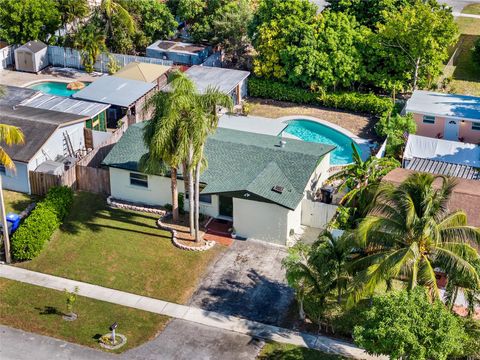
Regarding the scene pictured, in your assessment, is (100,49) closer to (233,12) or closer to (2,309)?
(233,12)

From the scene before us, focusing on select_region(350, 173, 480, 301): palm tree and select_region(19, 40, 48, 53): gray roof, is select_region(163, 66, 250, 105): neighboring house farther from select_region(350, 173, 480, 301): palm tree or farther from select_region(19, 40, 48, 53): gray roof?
select_region(350, 173, 480, 301): palm tree

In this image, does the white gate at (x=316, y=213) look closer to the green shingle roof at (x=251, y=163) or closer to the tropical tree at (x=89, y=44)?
the green shingle roof at (x=251, y=163)

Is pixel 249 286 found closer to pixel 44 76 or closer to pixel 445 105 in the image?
pixel 445 105

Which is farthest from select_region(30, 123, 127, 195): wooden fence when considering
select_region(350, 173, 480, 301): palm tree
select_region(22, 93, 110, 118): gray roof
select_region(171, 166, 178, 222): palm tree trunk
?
select_region(350, 173, 480, 301): palm tree

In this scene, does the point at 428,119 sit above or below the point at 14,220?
above

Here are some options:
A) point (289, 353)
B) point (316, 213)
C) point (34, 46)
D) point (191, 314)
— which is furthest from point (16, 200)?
point (34, 46)

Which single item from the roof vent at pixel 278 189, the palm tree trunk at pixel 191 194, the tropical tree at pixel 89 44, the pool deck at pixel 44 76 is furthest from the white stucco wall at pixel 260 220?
the tropical tree at pixel 89 44
